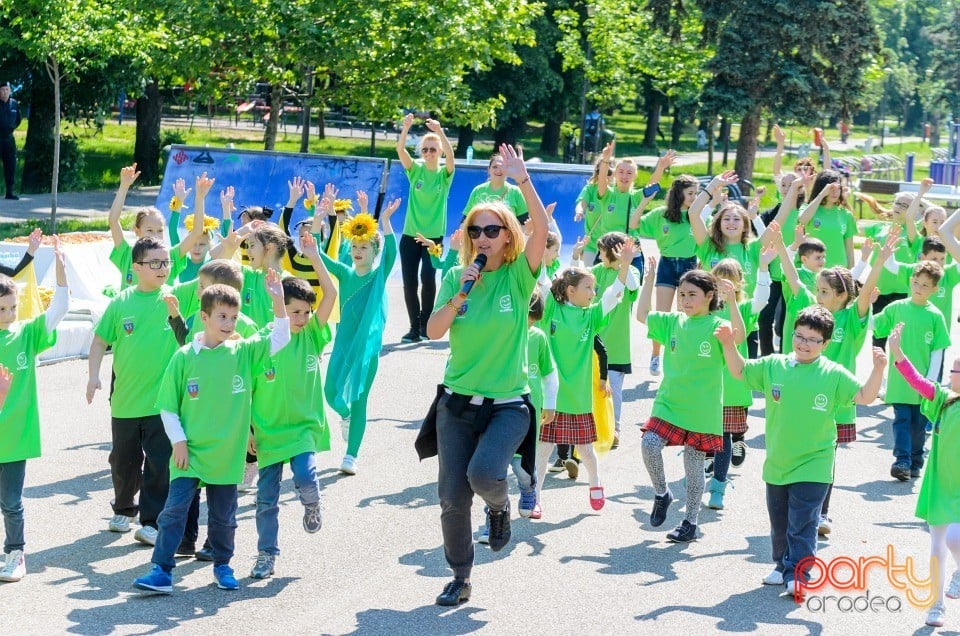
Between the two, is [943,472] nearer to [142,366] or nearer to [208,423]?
[208,423]

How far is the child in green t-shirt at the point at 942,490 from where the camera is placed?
21.7 feet

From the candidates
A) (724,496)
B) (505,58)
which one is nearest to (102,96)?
(505,58)

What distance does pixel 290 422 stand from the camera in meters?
7.14

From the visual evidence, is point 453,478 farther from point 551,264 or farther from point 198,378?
point 551,264

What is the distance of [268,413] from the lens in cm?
711

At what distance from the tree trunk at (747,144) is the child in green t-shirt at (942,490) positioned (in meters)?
30.4

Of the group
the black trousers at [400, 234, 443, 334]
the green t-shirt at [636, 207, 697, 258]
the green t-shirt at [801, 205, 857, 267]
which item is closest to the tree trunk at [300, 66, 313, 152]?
the black trousers at [400, 234, 443, 334]

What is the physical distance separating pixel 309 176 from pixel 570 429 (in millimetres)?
9727

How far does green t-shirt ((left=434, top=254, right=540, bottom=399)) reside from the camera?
21.0 feet

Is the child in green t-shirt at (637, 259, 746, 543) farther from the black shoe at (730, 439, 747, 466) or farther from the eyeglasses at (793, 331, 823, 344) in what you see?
the black shoe at (730, 439, 747, 466)

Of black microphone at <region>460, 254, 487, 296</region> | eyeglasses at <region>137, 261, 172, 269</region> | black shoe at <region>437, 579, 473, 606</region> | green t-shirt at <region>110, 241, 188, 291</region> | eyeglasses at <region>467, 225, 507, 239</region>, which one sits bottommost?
black shoe at <region>437, 579, 473, 606</region>

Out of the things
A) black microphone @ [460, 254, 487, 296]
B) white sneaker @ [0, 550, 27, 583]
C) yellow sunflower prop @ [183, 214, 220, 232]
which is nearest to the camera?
black microphone @ [460, 254, 487, 296]

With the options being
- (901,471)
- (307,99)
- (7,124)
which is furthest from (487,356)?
(307,99)

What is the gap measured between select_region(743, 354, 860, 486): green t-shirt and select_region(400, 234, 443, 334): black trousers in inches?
289
